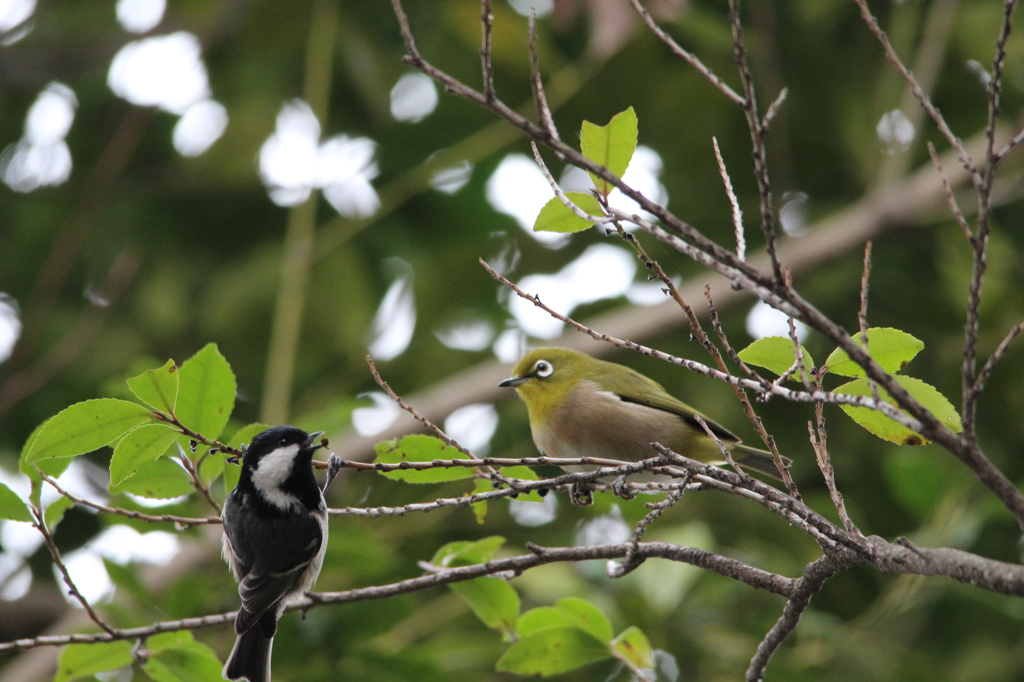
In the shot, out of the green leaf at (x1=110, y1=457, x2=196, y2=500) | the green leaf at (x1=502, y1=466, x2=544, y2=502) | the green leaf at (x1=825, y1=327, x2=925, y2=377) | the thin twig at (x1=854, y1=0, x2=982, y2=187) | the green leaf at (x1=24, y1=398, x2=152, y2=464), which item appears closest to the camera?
the thin twig at (x1=854, y1=0, x2=982, y2=187)

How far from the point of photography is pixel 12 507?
2.81 m

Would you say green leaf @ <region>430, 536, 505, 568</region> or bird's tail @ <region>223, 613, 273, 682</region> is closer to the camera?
green leaf @ <region>430, 536, 505, 568</region>

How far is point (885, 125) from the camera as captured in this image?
22.7 ft

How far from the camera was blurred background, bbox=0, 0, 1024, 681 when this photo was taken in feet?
18.1

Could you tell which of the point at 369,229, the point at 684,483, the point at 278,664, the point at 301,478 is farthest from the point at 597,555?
the point at 369,229

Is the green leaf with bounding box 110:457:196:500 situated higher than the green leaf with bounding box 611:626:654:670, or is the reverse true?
the green leaf with bounding box 110:457:196:500

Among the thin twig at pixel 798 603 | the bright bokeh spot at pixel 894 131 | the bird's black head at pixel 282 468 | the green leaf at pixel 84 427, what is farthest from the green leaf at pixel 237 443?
the bright bokeh spot at pixel 894 131

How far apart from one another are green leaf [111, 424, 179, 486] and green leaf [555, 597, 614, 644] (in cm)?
136

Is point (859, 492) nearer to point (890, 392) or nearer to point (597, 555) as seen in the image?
point (597, 555)

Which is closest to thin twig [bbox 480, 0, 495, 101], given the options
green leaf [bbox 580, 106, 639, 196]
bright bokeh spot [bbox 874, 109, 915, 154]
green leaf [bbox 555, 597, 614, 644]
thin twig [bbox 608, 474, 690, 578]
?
green leaf [bbox 580, 106, 639, 196]

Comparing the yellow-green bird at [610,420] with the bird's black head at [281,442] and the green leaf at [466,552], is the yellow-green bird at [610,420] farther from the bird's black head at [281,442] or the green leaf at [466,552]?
the bird's black head at [281,442]

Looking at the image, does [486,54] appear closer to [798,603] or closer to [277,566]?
[798,603]

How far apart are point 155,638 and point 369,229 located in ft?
15.0

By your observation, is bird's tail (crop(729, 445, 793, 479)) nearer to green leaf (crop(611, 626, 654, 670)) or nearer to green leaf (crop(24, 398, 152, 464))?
green leaf (crop(611, 626, 654, 670))
